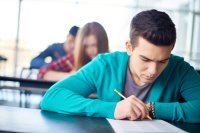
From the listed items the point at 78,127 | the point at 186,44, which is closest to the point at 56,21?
the point at 186,44

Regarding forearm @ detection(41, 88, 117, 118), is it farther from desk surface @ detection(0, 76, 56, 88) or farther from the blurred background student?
the blurred background student

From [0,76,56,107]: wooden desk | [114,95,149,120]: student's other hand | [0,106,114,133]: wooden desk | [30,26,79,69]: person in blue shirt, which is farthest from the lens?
[30,26,79,69]: person in blue shirt

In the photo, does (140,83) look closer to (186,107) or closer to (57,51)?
(186,107)

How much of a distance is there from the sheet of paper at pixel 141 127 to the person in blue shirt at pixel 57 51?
2.23 metres

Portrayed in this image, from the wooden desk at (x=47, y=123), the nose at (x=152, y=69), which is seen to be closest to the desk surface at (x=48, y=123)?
the wooden desk at (x=47, y=123)

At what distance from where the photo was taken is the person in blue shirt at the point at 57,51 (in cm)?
325

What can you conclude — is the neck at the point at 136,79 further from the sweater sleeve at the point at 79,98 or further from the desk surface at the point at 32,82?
the desk surface at the point at 32,82

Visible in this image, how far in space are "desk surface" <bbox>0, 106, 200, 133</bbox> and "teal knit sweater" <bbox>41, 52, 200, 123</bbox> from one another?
6 cm

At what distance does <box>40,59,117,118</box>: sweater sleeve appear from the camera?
1118mm

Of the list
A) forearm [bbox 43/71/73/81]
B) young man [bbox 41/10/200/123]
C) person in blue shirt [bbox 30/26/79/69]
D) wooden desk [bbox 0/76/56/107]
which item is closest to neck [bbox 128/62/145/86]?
young man [bbox 41/10/200/123]

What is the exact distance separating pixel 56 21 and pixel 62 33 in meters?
0.23

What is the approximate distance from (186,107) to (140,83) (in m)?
0.22

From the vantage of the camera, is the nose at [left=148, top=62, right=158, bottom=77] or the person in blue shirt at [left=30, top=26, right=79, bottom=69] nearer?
the nose at [left=148, top=62, right=158, bottom=77]

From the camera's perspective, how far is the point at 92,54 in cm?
285
